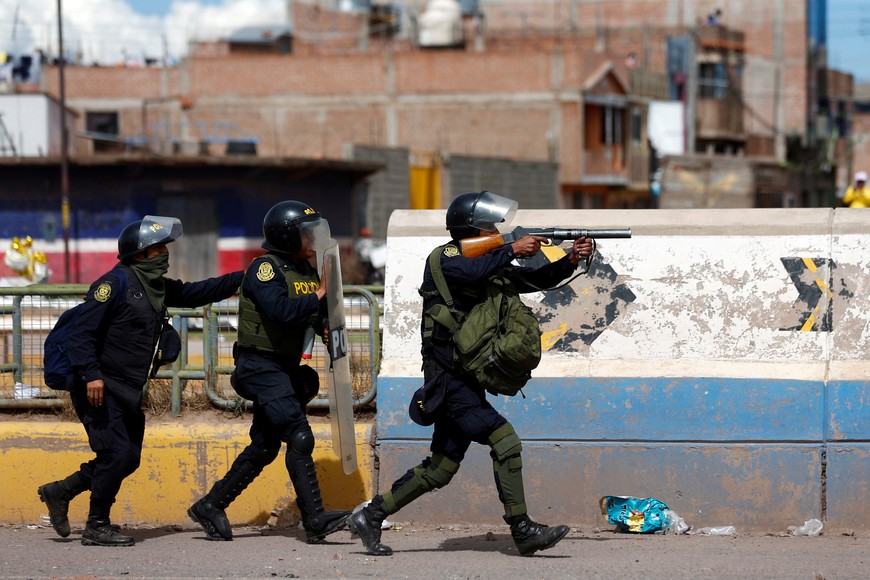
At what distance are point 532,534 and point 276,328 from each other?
160 centimetres

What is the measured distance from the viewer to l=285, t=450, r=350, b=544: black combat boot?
6484 millimetres

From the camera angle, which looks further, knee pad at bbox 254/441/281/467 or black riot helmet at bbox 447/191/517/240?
knee pad at bbox 254/441/281/467

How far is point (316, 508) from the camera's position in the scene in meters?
6.50

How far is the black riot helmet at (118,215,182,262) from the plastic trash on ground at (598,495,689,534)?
2672 millimetres

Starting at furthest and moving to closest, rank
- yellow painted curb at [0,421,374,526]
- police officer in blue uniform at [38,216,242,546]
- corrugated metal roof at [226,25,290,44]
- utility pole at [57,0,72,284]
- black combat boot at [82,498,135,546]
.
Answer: corrugated metal roof at [226,25,290,44]
utility pole at [57,0,72,284]
yellow painted curb at [0,421,374,526]
black combat boot at [82,498,135,546]
police officer in blue uniform at [38,216,242,546]

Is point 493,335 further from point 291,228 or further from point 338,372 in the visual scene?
point 291,228

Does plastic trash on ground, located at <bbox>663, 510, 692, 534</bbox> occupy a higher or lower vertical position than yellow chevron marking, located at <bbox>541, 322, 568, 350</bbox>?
lower

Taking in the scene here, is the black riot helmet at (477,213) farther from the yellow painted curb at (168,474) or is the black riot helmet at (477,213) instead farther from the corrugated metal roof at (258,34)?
the corrugated metal roof at (258,34)

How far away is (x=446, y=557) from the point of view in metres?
6.27

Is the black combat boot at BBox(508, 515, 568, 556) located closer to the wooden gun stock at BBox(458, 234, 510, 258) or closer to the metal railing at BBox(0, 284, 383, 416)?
the wooden gun stock at BBox(458, 234, 510, 258)

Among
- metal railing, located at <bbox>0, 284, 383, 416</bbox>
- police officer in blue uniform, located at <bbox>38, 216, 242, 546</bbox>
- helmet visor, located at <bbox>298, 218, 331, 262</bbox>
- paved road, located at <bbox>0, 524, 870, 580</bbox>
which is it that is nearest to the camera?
paved road, located at <bbox>0, 524, 870, 580</bbox>

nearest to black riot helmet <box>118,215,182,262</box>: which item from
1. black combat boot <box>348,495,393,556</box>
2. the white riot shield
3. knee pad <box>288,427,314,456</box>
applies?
the white riot shield

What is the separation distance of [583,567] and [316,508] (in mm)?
1387

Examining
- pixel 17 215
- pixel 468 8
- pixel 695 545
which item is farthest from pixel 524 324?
pixel 468 8
